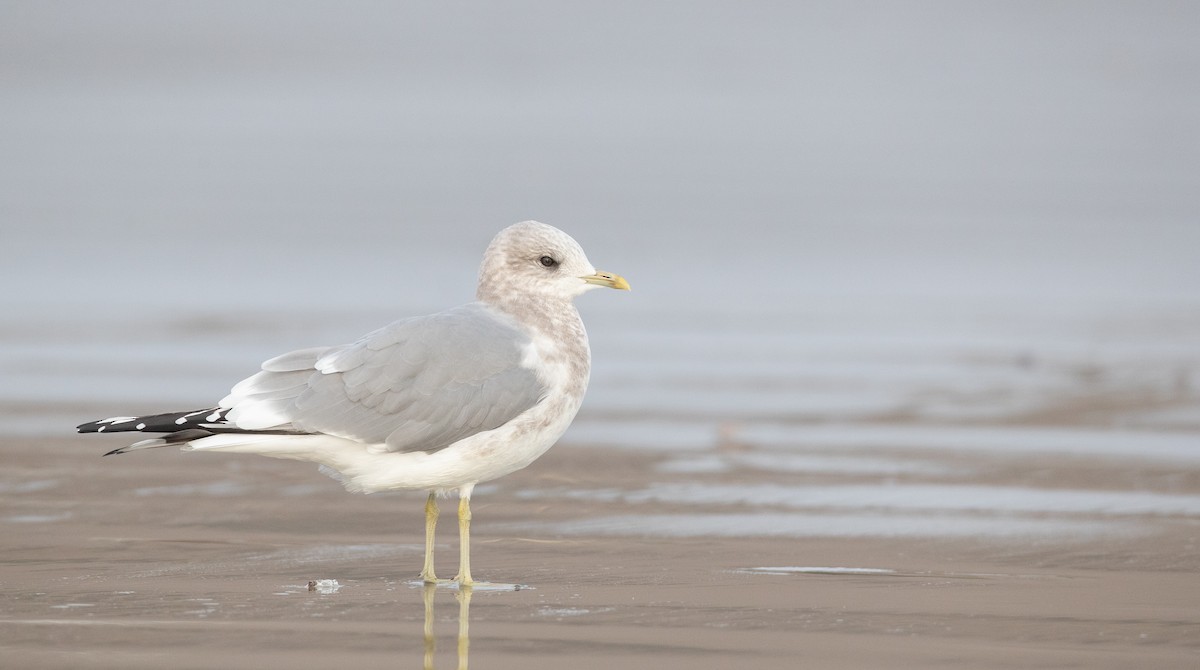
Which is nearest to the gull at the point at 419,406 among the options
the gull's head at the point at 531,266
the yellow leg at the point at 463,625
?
the yellow leg at the point at 463,625

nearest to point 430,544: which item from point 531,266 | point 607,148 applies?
point 531,266

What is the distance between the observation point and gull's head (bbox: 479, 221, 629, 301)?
6.16 m

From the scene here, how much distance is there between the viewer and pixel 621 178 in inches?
654

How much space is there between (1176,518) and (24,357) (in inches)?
256

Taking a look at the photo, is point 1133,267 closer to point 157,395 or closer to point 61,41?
point 157,395

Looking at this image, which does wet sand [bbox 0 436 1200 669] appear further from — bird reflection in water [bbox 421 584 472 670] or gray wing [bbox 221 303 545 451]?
gray wing [bbox 221 303 545 451]

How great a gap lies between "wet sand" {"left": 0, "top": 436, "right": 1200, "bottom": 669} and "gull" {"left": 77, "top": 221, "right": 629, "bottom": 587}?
0.34 metres

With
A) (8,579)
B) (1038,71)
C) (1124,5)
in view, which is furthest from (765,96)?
(8,579)

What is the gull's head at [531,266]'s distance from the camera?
20.2ft

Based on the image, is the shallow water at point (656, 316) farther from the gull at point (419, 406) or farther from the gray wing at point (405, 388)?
the gray wing at point (405, 388)

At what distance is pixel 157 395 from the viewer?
8922 millimetres

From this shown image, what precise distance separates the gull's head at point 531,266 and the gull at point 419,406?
0.25m

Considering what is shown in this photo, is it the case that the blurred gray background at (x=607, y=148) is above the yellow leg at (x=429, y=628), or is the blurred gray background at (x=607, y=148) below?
above

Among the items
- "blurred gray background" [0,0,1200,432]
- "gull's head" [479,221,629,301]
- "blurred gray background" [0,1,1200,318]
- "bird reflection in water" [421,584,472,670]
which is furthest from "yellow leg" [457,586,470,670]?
"blurred gray background" [0,1,1200,318]
